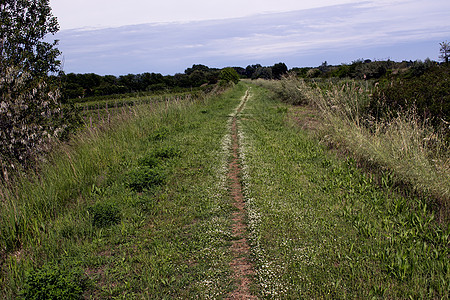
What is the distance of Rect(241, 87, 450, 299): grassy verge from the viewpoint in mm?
3322

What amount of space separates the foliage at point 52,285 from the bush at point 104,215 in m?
1.43

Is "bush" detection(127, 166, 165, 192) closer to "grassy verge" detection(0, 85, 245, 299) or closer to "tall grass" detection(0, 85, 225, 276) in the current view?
"grassy verge" detection(0, 85, 245, 299)

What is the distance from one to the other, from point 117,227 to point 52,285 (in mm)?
1620

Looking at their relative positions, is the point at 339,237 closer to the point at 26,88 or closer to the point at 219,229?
the point at 219,229

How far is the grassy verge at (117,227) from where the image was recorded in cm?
351

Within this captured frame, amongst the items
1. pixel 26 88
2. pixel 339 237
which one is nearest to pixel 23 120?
pixel 26 88

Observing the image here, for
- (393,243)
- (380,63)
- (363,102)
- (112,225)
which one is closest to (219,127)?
(363,102)

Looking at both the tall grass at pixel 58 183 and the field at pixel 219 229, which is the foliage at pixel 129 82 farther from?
the field at pixel 219 229

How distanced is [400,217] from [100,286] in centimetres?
407

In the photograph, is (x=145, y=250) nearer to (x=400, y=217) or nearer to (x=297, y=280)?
(x=297, y=280)

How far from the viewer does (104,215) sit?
4895mm

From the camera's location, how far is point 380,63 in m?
33.3

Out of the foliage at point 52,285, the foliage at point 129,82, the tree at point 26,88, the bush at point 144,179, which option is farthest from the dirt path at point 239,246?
the foliage at point 129,82

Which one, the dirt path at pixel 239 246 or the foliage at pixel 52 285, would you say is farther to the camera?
the dirt path at pixel 239 246
